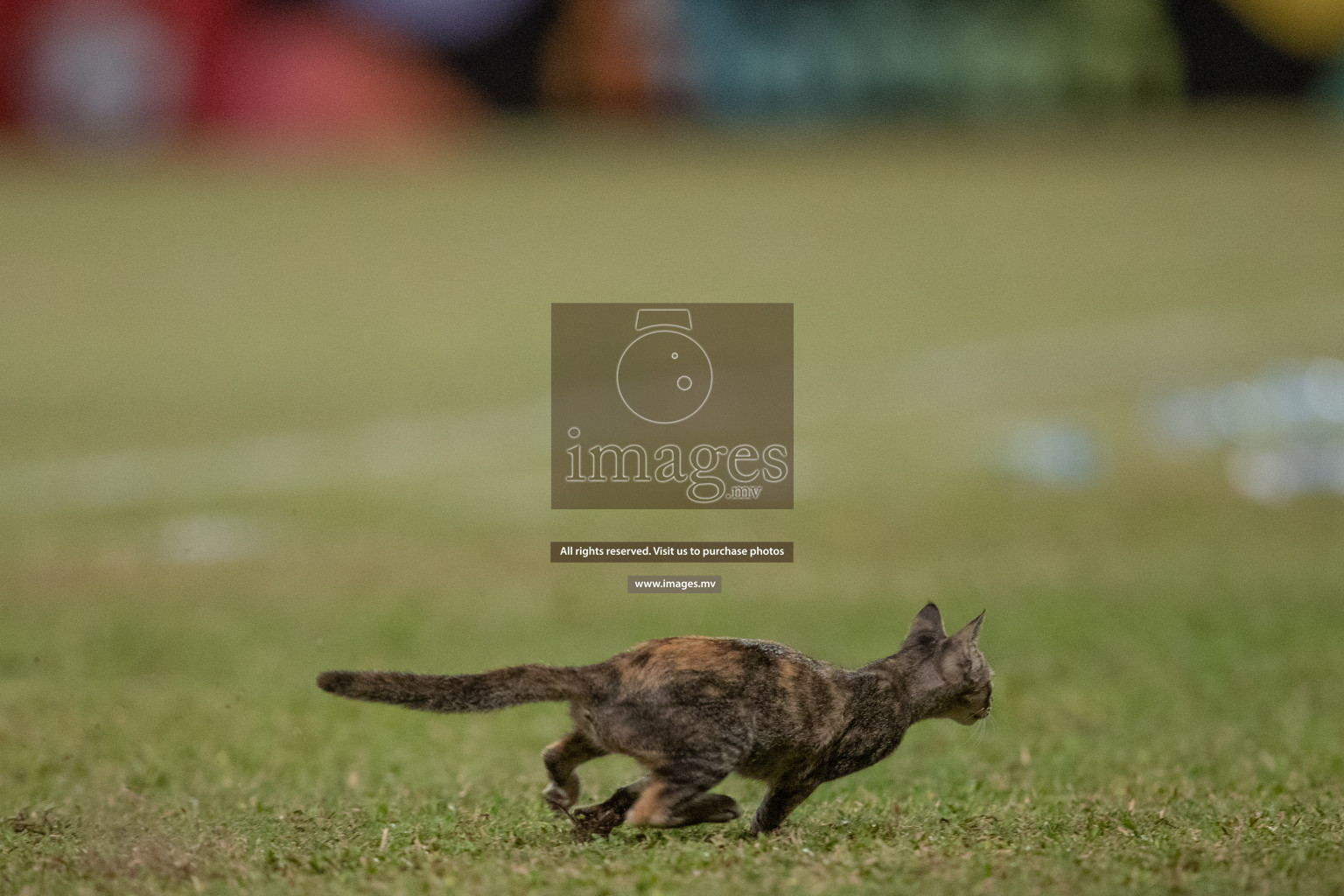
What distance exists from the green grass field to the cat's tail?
644mm

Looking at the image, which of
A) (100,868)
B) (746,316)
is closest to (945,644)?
(100,868)

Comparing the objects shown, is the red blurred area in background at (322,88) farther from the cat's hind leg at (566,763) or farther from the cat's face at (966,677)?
the cat's face at (966,677)

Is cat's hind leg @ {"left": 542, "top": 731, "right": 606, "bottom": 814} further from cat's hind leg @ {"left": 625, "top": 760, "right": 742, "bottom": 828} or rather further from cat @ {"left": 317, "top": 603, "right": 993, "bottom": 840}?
cat's hind leg @ {"left": 625, "top": 760, "right": 742, "bottom": 828}

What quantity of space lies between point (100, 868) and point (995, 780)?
15.5 feet

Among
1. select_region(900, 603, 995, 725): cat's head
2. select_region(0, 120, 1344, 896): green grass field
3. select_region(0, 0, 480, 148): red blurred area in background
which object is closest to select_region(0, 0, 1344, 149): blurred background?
select_region(0, 0, 480, 148): red blurred area in background

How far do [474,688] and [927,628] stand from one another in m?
2.16

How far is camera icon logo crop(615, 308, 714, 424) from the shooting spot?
18438mm

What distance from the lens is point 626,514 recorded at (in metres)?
21.0

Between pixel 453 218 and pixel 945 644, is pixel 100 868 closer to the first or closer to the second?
pixel 945 644

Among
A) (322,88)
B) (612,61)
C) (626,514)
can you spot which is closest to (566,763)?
(626,514)

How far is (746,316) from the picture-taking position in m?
37.1

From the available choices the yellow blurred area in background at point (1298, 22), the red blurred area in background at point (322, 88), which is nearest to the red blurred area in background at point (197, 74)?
the red blurred area in background at point (322, 88)

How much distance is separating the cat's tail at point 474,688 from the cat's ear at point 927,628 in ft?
5.42

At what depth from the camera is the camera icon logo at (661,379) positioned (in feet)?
60.5
